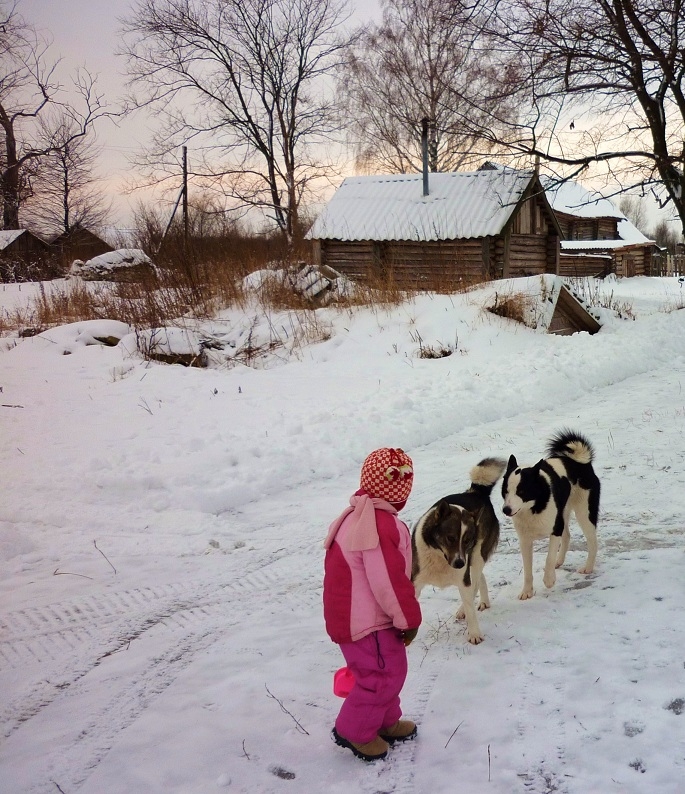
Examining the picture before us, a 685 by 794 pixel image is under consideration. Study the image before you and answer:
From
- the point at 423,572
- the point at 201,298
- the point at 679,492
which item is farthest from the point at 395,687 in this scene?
the point at 201,298

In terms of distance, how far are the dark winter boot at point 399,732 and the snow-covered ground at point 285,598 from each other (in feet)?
0.15

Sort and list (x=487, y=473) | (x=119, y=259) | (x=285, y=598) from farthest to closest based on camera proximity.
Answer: (x=119, y=259)
(x=285, y=598)
(x=487, y=473)

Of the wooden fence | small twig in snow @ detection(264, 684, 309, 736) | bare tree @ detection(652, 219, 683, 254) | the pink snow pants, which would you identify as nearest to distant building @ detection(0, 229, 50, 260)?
small twig in snow @ detection(264, 684, 309, 736)

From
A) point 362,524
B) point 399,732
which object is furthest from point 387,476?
point 399,732

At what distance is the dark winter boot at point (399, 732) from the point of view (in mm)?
2885

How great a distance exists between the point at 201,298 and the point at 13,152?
524cm

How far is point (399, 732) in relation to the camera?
9.49 feet

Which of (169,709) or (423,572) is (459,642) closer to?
(423,572)

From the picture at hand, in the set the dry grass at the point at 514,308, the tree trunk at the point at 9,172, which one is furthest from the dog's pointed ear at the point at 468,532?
the dry grass at the point at 514,308

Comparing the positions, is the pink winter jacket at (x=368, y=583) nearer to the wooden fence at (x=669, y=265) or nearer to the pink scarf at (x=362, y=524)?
the pink scarf at (x=362, y=524)

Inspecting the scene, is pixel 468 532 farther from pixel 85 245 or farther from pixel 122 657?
pixel 85 245

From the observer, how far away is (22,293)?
17672mm

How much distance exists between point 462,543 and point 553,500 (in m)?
1.08

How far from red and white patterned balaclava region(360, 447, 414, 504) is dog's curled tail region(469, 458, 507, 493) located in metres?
1.14
